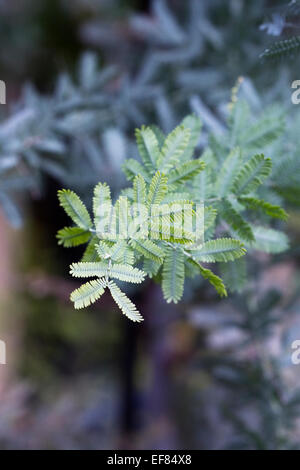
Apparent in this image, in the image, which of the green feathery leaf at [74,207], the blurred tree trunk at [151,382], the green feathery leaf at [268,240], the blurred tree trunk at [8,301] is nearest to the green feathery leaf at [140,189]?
the green feathery leaf at [74,207]

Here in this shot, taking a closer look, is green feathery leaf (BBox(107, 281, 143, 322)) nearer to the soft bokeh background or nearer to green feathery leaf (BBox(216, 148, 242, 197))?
green feathery leaf (BBox(216, 148, 242, 197))

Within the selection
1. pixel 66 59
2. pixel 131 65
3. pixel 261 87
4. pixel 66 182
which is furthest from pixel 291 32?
pixel 66 59

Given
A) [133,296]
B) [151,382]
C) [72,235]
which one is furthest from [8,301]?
[72,235]

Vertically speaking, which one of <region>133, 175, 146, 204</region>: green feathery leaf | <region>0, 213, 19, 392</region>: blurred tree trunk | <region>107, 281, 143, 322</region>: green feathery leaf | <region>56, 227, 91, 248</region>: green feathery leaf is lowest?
<region>107, 281, 143, 322</region>: green feathery leaf

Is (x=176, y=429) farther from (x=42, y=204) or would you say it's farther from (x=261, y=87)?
(x=261, y=87)

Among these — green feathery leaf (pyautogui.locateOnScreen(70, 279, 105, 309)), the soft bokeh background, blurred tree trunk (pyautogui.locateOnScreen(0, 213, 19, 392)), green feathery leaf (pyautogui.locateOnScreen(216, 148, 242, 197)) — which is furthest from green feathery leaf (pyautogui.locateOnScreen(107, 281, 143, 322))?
blurred tree trunk (pyautogui.locateOnScreen(0, 213, 19, 392))

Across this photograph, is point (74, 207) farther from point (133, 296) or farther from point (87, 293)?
point (133, 296)

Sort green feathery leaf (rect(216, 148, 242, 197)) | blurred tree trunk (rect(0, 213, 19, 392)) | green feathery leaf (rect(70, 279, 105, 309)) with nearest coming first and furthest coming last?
green feathery leaf (rect(70, 279, 105, 309))
green feathery leaf (rect(216, 148, 242, 197))
blurred tree trunk (rect(0, 213, 19, 392))

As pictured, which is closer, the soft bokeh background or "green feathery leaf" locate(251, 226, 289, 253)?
"green feathery leaf" locate(251, 226, 289, 253)

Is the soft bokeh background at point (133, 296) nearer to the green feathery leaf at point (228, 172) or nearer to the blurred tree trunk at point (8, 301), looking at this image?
the blurred tree trunk at point (8, 301)
